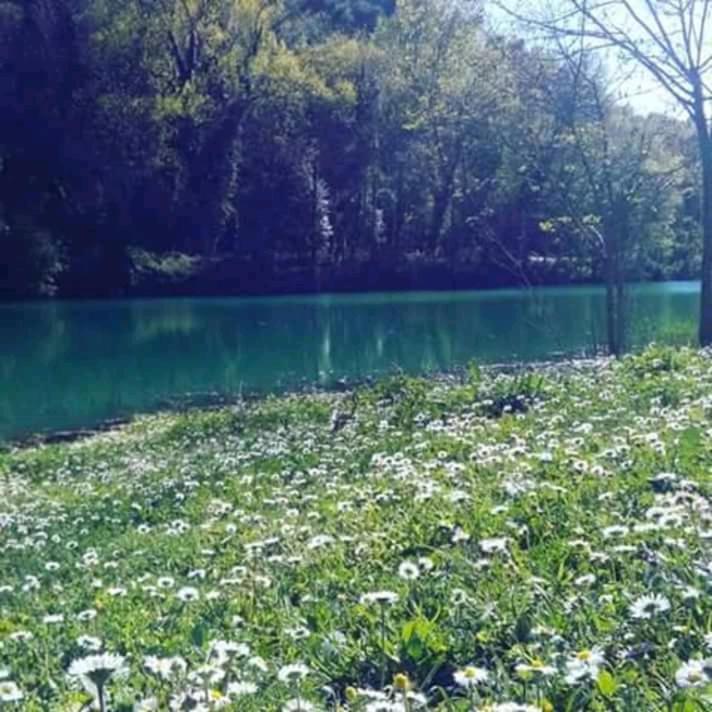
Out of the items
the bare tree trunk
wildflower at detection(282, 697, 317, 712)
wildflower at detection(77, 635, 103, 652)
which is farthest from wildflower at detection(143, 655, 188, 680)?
the bare tree trunk

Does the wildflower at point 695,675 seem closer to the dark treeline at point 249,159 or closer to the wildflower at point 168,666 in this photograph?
the wildflower at point 168,666

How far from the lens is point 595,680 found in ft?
9.31

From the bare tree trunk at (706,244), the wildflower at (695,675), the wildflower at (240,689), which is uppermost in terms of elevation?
the bare tree trunk at (706,244)

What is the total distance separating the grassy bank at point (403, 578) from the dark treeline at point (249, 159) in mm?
37728

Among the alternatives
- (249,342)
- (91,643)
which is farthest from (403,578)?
(249,342)

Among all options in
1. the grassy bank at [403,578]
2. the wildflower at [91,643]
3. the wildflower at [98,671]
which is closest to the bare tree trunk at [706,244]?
the grassy bank at [403,578]

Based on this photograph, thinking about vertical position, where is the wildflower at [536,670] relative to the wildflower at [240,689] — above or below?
above

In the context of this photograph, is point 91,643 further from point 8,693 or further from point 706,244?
point 706,244

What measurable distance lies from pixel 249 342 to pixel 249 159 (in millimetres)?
28678

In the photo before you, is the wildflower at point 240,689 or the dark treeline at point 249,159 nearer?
the wildflower at point 240,689

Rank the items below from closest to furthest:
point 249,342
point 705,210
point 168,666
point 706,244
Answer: point 168,666 < point 706,244 < point 705,210 < point 249,342

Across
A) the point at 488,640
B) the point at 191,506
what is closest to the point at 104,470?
the point at 191,506

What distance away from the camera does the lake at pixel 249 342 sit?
24984mm

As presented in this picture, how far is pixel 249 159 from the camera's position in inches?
2416
